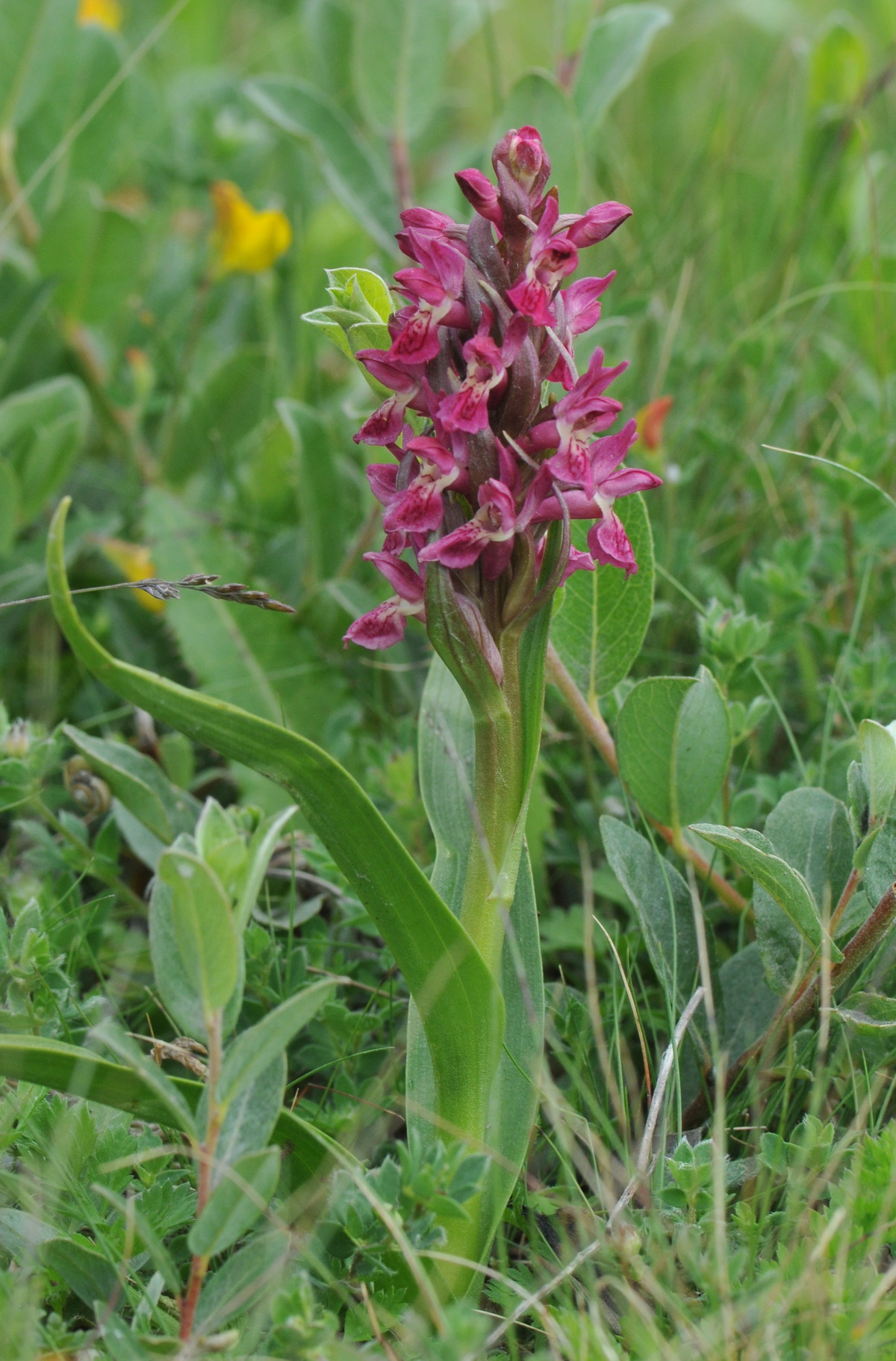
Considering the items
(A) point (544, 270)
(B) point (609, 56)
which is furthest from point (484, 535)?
(B) point (609, 56)

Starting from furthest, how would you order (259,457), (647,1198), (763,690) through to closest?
(259,457) < (763,690) < (647,1198)

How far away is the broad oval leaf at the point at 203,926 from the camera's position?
95cm

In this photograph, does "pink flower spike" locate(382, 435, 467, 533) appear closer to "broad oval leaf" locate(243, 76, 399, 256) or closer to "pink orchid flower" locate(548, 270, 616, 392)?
"pink orchid flower" locate(548, 270, 616, 392)

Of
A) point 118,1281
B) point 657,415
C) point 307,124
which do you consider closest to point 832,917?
point 118,1281

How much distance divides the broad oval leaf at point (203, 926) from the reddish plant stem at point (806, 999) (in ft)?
2.07

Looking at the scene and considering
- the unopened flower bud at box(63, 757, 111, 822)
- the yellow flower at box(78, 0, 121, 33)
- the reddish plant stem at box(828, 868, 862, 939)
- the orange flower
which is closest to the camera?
the reddish plant stem at box(828, 868, 862, 939)

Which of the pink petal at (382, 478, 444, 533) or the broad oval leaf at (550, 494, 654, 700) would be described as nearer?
the pink petal at (382, 478, 444, 533)

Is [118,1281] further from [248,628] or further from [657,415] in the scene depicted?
[657,415]

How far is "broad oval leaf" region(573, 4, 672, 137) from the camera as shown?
246cm

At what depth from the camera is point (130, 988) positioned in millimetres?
1680

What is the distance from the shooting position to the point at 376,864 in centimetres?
112

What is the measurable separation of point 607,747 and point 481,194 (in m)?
Answer: 0.81

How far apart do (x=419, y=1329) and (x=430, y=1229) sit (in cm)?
12

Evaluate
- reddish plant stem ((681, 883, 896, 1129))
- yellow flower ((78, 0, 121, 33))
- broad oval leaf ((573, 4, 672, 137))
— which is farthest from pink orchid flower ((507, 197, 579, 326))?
yellow flower ((78, 0, 121, 33))
